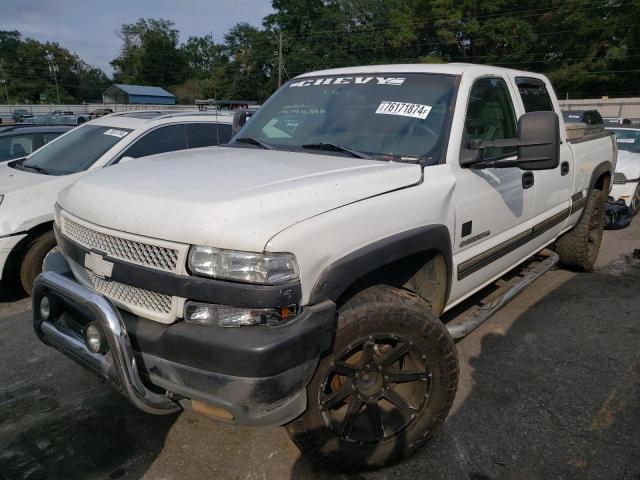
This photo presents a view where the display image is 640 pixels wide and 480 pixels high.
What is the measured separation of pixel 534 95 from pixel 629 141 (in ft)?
21.4

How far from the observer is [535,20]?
4847 cm

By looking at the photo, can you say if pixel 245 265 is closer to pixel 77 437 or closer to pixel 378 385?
pixel 378 385

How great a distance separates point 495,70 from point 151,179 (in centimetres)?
251

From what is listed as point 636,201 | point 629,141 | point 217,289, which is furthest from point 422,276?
point 629,141

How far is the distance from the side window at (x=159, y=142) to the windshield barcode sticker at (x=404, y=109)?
328cm

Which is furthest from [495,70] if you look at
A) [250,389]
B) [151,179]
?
[250,389]

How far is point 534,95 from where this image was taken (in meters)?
4.06

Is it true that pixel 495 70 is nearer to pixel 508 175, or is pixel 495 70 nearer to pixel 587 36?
pixel 508 175

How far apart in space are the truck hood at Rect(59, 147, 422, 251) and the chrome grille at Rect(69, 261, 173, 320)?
10.4 inches

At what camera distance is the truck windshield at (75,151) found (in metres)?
5.20

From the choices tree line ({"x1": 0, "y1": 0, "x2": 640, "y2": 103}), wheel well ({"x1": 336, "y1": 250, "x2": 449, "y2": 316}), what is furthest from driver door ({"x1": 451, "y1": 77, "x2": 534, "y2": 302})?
tree line ({"x1": 0, "y1": 0, "x2": 640, "y2": 103})

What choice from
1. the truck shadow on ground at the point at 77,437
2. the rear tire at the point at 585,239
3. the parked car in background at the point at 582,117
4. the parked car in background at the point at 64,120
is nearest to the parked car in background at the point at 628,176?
the parked car in background at the point at 582,117

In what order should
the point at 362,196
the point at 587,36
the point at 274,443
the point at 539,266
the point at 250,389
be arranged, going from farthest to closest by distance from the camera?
the point at 587,36
the point at 539,266
the point at 274,443
the point at 362,196
the point at 250,389

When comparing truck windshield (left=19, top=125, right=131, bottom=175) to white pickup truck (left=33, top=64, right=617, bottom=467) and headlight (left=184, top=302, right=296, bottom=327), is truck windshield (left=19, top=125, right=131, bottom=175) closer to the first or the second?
white pickup truck (left=33, top=64, right=617, bottom=467)
